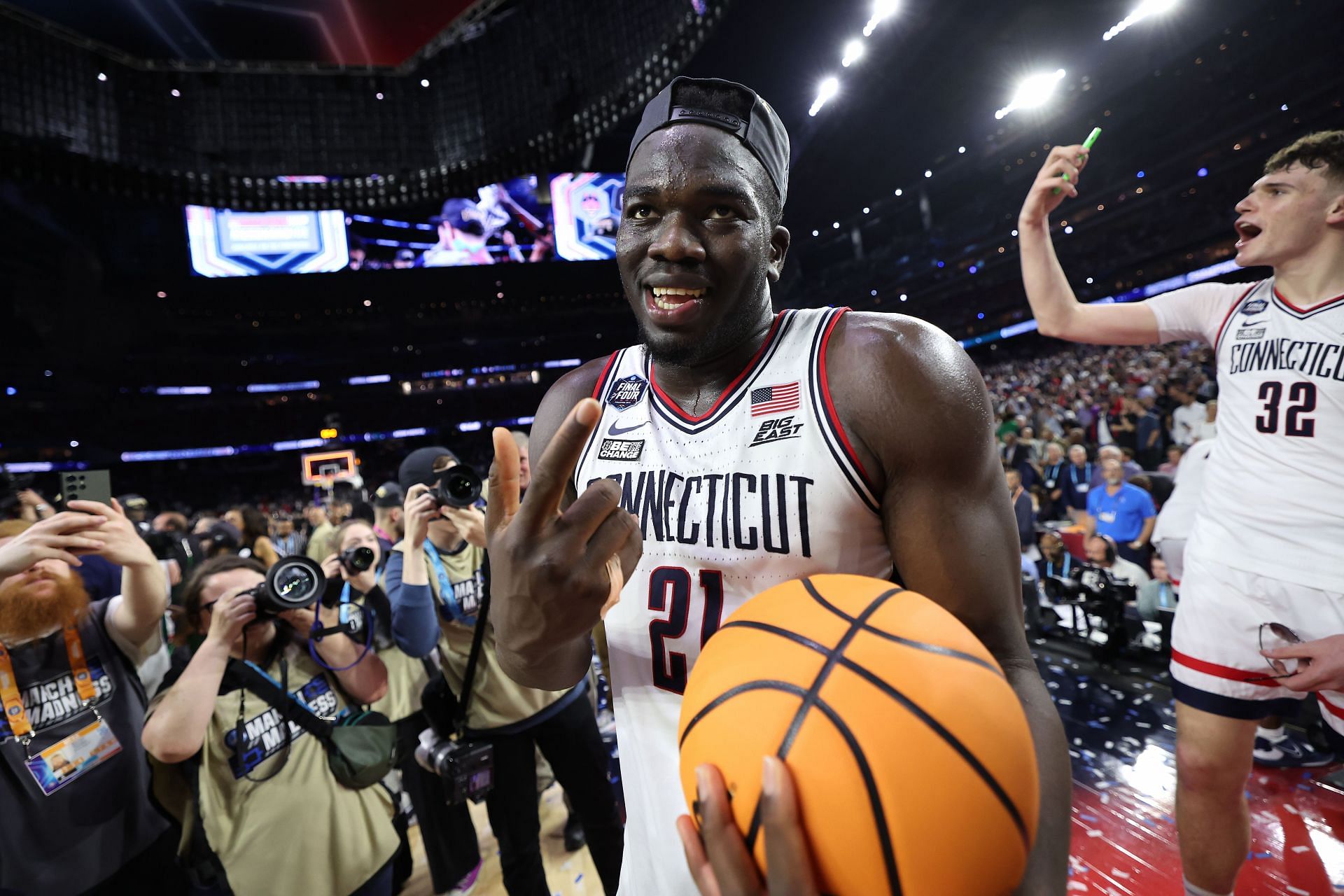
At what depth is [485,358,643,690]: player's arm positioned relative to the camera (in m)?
0.82

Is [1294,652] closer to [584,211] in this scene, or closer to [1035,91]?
[584,211]

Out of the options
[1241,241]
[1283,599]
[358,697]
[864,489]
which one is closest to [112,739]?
[358,697]

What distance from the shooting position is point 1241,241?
1.95 metres

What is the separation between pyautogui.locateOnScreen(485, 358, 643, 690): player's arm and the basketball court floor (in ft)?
9.00

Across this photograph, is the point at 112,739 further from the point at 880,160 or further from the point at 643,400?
the point at 880,160

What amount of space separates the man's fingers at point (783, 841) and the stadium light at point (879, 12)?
1261cm

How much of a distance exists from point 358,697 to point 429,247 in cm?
1676

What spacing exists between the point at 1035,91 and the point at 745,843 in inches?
745

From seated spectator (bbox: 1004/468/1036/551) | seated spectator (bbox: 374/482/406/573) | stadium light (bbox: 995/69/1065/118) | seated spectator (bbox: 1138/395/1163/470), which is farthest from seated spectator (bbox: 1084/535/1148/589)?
stadium light (bbox: 995/69/1065/118)

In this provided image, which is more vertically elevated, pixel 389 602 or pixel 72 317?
pixel 72 317

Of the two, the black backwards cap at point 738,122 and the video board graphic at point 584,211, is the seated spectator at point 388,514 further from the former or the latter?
the video board graphic at point 584,211

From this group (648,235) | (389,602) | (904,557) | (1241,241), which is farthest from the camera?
(389,602)

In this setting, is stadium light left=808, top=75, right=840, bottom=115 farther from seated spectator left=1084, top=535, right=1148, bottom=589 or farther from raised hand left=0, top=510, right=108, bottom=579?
raised hand left=0, top=510, right=108, bottom=579

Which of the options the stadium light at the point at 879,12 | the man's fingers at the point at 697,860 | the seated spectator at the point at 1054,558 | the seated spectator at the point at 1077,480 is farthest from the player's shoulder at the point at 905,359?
the stadium light at the point at 879,12
